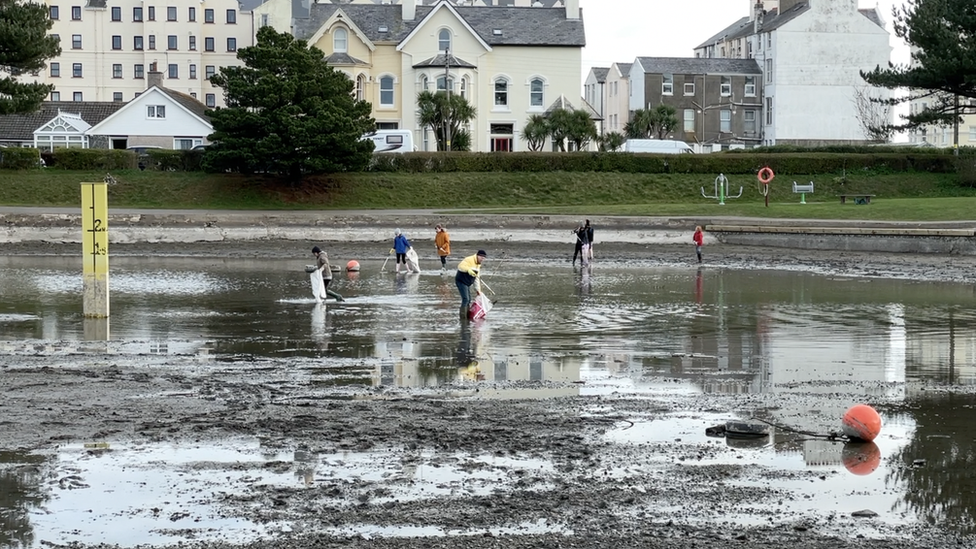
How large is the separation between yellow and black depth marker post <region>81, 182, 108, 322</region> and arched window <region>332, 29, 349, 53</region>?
57.2 metres

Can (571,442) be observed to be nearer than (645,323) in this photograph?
Yes

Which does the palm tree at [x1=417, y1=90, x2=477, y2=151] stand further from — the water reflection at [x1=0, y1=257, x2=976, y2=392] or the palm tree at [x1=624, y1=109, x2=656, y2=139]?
the water reflection at [x1=0, y1=257, x2=976, y2=392]

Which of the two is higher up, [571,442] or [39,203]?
[39,203]

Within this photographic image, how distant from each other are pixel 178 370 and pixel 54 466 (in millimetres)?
6009

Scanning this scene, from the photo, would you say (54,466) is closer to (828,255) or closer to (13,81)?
(828,255)

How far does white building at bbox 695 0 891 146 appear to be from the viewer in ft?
319

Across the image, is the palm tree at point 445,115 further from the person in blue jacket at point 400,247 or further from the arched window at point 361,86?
the person in blue jacket at point 400,247

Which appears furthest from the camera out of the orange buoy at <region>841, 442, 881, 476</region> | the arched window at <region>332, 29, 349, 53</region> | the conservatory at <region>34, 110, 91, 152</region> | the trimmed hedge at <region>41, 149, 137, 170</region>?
the conservatory at <region>34, 110, 91, 152</region>

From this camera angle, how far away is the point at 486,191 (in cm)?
6019

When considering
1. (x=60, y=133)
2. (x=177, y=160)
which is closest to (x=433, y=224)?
(x=177, y=160)

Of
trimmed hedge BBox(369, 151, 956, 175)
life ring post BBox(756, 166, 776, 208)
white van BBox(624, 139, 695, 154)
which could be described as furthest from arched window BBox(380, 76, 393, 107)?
life ring post BBox(756, 166, 776, 208)

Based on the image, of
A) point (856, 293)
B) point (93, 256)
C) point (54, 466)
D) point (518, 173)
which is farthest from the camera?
point (518, 173)

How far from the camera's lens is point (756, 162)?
2522 inches

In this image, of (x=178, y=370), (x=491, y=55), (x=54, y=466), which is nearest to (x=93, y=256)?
(x=178, y=370)
